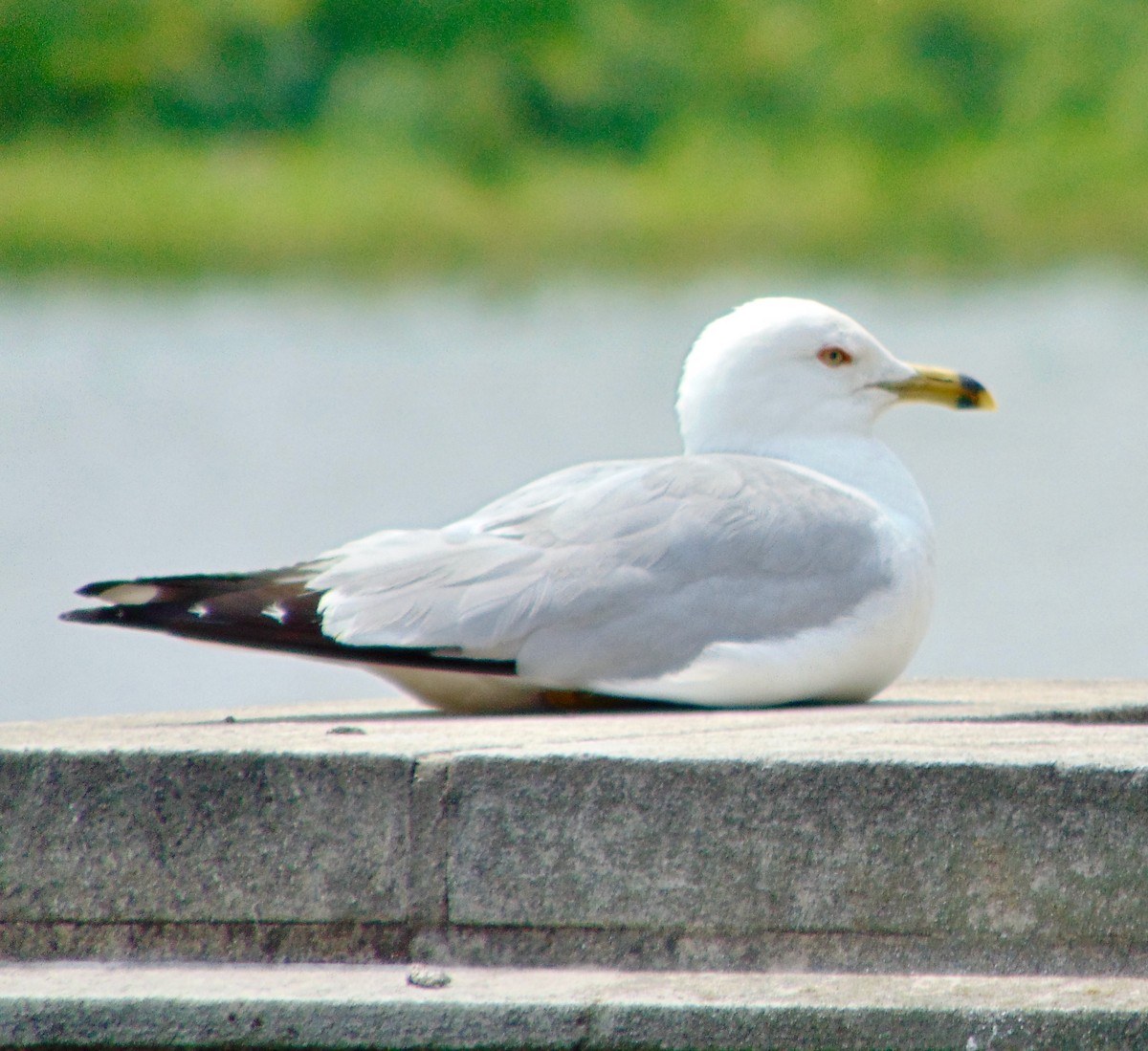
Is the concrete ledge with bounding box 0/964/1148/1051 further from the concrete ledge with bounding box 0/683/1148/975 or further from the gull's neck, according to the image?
the gull's neck

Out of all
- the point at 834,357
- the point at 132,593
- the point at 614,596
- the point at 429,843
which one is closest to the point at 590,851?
the point at 429,843

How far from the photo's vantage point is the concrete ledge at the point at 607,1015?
1.82 meters

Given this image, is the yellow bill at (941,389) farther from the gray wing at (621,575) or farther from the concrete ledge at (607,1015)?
the concrete ledge at (607,1015)

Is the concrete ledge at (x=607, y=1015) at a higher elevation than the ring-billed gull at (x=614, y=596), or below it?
below

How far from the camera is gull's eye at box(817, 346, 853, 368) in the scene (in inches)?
124

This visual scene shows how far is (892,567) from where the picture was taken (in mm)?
2797

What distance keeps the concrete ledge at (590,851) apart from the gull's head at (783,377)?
1085mm

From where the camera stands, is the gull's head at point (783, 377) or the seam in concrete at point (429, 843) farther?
the gull's head at point (783, 377)

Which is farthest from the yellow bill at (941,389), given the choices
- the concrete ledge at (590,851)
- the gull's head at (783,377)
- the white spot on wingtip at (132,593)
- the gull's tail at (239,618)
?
the white spot on wingtip at (132,593)

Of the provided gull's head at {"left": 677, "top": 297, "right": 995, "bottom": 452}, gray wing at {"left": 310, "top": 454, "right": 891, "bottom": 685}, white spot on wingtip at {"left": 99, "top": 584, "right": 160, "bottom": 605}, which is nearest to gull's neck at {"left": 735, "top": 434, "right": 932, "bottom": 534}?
gull's head at {"left": 677, "top": 297, "right": 995, "bottom": 452}

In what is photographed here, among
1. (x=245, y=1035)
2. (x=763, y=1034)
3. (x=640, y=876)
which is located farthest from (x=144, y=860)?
(x=763, y=1034)

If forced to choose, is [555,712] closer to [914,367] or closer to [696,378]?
[696,378]

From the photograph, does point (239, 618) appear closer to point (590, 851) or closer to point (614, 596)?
point (614, 596)

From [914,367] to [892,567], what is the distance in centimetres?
57
